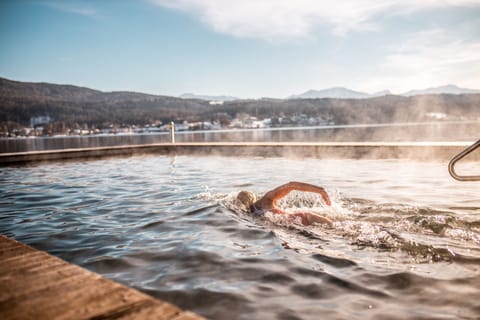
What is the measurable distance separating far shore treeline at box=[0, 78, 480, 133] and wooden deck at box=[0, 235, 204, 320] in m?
101

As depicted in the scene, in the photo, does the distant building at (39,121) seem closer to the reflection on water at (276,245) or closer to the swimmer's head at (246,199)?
the reflection on water at (276,245)

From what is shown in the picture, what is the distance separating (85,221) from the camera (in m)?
4.41

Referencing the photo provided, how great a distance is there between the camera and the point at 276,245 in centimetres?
336

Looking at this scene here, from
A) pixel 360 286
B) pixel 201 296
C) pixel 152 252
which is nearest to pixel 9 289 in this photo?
pixel 201 296

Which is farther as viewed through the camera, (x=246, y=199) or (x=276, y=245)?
(x=246, y=199)

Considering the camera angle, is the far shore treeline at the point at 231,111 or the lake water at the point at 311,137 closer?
the lake water at the point at 311,137

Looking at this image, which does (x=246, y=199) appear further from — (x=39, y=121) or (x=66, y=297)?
(x=39, y=121)

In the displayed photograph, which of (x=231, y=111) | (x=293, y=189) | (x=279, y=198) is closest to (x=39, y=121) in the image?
(x=231, y=111)

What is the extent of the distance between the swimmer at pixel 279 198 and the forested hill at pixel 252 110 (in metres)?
97.8

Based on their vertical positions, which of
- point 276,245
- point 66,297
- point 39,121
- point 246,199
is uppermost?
point 39,121

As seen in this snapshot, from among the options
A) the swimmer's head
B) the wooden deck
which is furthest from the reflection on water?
the wooden deck

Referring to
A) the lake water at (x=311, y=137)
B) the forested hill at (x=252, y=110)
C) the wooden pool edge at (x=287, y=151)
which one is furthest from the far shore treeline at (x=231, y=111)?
the wooden pool edge at (x=287, y=151)

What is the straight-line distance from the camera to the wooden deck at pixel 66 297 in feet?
3.83

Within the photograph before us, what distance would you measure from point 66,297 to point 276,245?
235 cm
